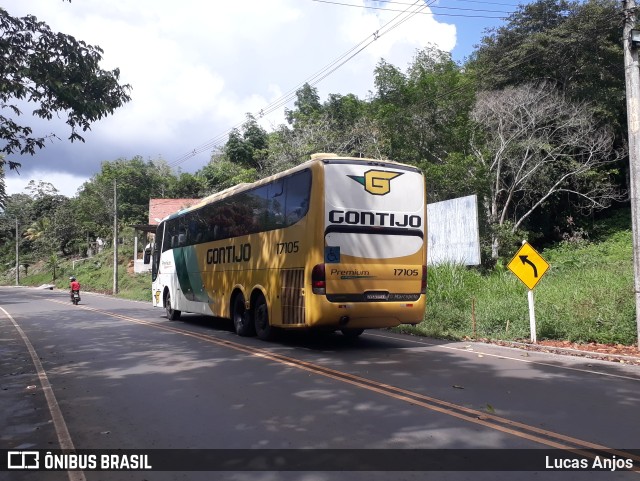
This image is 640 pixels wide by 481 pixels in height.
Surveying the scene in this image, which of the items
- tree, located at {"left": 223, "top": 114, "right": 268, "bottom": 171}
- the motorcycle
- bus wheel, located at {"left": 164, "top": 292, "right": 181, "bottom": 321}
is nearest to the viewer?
bus wheel, located at {"left": 164, "top": 292, "right": 181, "bottom": 321}

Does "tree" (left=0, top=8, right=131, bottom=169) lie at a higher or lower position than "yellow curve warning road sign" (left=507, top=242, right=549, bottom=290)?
higher

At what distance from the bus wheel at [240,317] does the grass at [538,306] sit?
4072mm

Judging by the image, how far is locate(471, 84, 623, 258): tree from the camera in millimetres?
22828

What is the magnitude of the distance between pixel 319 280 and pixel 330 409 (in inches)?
156

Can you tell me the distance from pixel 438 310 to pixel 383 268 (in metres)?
4.87

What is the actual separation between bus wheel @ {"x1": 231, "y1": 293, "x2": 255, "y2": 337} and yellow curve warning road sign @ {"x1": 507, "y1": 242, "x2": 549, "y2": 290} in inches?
243

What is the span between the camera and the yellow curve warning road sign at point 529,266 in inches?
451

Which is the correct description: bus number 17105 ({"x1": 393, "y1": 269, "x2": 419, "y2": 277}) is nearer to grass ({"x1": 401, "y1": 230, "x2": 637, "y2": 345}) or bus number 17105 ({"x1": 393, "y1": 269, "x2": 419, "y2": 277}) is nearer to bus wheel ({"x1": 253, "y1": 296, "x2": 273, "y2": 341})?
grass ({"x1": 401, "y1": 230, "x2": 637, "y2": 345})

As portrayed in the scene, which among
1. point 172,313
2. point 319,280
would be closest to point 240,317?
point 319,280

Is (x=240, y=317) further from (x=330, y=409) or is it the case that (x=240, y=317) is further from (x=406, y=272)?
(x=330, y=409)

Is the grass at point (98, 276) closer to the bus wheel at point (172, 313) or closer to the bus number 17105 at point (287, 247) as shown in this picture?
the bus wheel at point (172, 313)

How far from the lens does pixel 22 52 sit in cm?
840

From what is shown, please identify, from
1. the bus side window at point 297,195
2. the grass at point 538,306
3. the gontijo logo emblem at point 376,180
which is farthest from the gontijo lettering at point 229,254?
the grass at point 538,306

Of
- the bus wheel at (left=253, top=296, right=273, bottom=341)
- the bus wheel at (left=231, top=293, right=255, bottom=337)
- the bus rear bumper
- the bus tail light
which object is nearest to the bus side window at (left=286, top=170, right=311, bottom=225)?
the bus tail light
